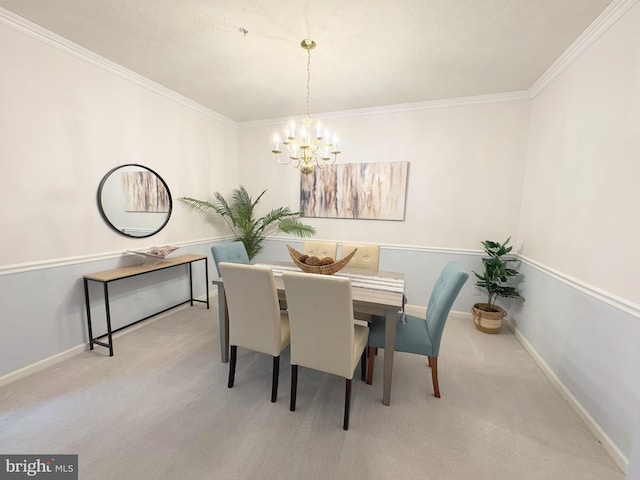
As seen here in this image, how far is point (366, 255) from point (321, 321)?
1.36m

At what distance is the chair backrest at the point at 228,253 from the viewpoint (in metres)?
2.49

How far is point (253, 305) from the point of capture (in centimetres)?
183

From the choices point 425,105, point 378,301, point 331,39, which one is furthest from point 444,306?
point 425,105

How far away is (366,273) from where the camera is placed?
8.26 feet

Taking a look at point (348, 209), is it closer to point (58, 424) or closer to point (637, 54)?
point (637, 54)

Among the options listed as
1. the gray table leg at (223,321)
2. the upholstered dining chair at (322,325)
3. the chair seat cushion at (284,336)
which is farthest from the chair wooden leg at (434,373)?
the gray table leg at (223,321)

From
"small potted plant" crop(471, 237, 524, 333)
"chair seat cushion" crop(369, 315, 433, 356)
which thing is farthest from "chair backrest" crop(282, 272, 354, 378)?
"small potted plant" crop(471, 237, 524, 333)

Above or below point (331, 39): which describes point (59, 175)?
below

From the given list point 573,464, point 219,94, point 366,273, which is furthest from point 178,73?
point 573,464

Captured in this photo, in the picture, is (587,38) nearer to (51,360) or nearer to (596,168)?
(596,168)

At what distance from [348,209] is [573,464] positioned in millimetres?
3041

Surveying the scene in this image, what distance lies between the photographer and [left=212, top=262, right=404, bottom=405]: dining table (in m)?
1.77

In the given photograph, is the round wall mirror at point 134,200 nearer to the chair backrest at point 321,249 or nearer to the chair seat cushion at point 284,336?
the chair backrest at point 321,249

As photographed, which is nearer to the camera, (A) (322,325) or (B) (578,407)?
(A) (322,325)
